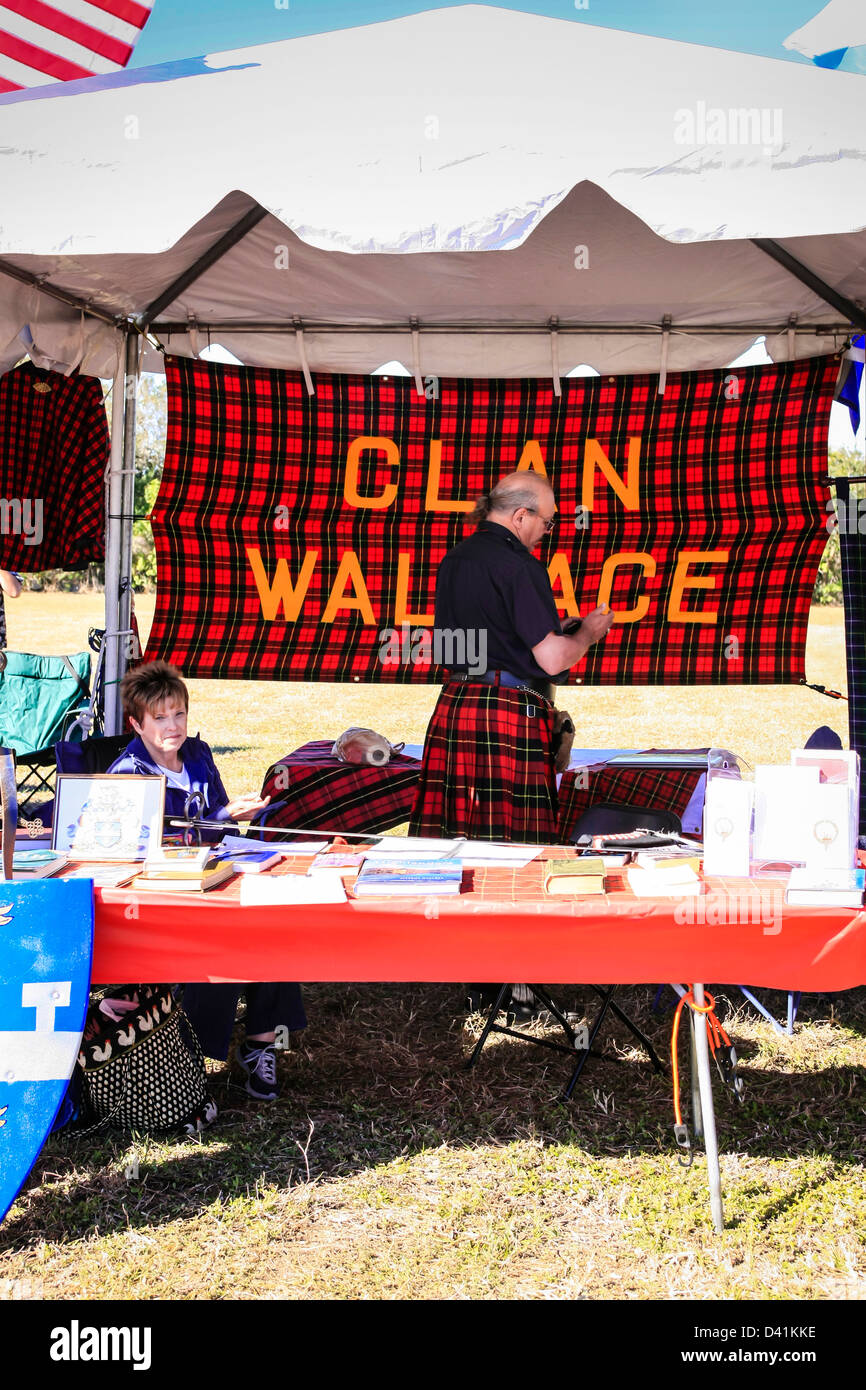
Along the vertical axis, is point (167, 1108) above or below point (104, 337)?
below

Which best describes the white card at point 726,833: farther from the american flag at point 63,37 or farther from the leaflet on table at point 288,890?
the american flag at point 63,37

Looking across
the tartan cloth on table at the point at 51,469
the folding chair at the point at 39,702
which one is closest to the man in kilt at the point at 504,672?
the tartan cloth on table at the point at 51,469

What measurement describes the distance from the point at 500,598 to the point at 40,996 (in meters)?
1.72

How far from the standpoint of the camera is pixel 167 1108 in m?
2.96

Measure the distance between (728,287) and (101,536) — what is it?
9.42 feet

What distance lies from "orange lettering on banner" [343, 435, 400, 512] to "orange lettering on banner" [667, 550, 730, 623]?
1.30 m

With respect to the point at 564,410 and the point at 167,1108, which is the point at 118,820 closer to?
the point at 167,1108

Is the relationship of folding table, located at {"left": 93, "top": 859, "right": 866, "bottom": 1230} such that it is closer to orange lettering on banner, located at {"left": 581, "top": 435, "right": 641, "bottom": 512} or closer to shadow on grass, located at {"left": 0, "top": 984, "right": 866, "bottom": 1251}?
shadow on grass, located at {"left": 0, "top": 984, "right": 866, "bottom": 1251}

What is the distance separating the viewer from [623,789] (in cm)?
412

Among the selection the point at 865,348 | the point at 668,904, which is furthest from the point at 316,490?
the point at 668,904

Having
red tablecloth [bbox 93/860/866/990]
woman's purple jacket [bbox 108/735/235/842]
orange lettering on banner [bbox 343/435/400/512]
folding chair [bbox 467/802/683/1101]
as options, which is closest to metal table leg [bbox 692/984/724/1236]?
red tablecloth [bbox 93/860/866/990]

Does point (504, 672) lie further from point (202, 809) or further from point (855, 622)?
point (855, 622)

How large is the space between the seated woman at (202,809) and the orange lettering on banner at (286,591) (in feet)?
6.59

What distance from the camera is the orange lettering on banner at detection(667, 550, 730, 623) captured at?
16.9ft
